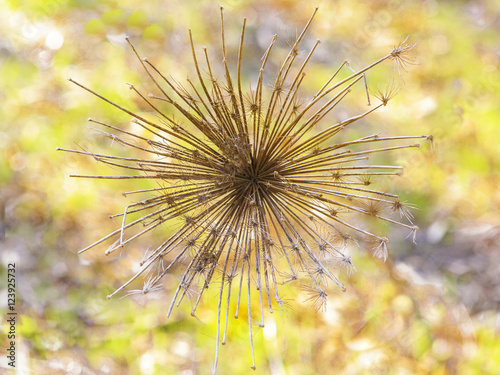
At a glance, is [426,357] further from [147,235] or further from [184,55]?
[184,55]

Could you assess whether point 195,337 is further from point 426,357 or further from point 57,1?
point 57,1

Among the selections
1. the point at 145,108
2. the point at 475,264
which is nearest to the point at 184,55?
the point at 145,108

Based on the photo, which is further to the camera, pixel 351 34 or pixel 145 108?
pixel 351 34

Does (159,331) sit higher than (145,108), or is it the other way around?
(145,108)

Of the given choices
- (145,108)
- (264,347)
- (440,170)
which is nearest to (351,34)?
(440,170)

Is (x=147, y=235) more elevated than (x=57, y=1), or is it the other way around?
(x=57, y=1)

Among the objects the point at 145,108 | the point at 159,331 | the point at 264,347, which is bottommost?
the point at 264,347
